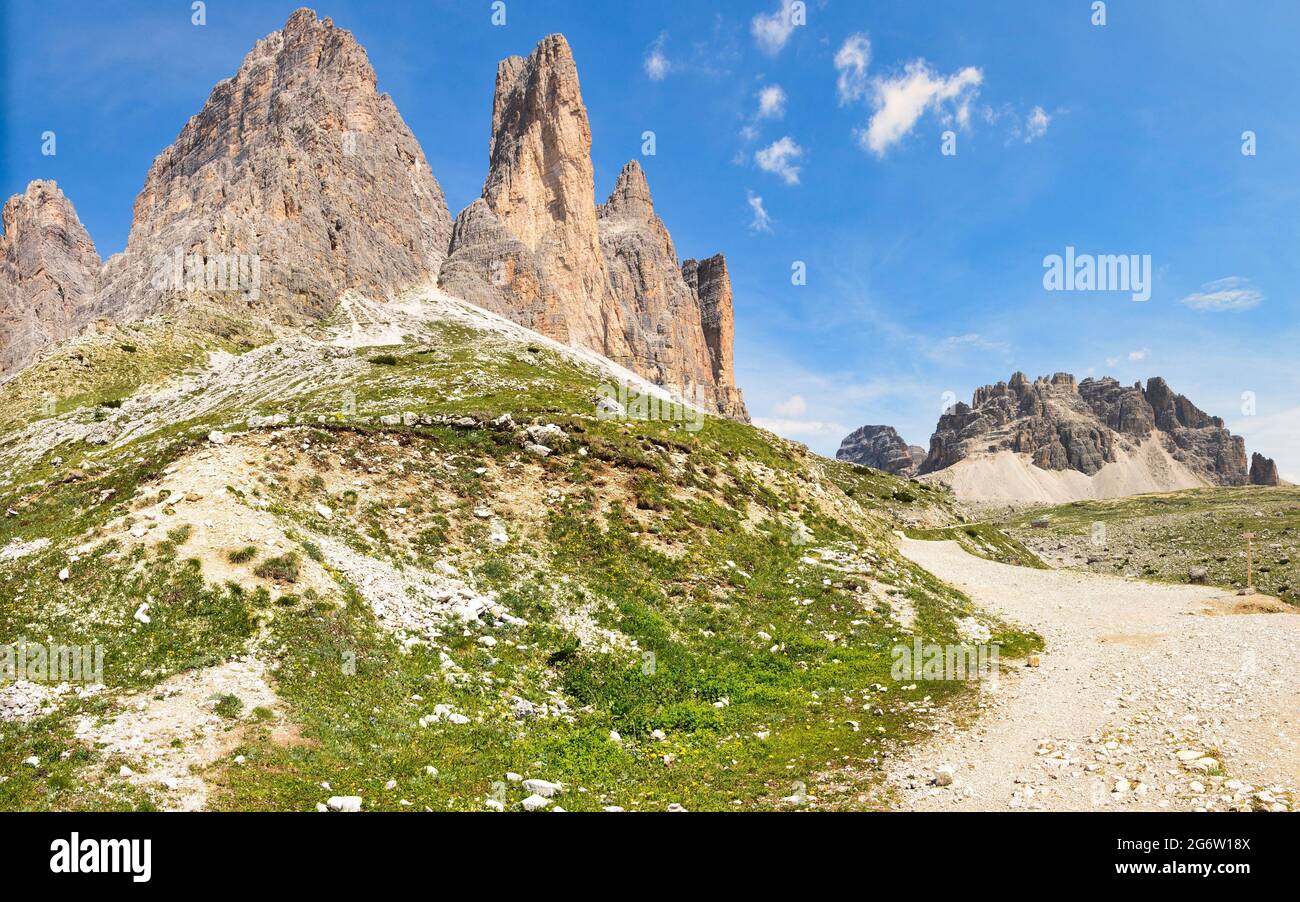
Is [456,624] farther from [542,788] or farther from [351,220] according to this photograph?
[351,220]

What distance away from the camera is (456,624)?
21.2 m

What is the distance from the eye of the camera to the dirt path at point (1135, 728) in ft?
42.8

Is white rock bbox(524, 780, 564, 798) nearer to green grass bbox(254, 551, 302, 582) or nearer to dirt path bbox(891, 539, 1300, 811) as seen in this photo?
dirt path bbox(891, 539, 1300, 811)

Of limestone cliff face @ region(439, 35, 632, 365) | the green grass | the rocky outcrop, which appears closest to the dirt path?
the green grass

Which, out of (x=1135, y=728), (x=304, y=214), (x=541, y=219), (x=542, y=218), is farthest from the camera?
(x=542, y=218)

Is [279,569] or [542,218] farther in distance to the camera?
[542,218]

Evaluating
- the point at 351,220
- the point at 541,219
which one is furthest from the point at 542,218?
the point at 351,220

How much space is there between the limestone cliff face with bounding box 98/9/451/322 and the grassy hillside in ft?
302

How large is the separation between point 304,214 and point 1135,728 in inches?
6014

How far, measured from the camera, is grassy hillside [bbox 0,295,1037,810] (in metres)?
13.6

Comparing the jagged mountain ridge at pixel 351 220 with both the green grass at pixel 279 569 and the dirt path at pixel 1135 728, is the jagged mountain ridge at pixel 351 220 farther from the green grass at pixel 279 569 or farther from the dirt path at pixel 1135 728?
the dirt path at pixel 1135 728

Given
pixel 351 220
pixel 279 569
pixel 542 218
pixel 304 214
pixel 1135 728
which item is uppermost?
pixel 542 218

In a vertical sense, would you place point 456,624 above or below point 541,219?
below
